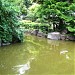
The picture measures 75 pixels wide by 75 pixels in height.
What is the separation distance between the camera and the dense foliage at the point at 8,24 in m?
11.3

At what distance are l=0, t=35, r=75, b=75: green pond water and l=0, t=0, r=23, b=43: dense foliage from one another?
481mm

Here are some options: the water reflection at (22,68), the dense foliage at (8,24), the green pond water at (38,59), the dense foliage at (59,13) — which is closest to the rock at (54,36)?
the dense foliage at (59,13)

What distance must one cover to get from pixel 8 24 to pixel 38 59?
11.4ft

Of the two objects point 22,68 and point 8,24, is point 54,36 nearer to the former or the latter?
point 8,24

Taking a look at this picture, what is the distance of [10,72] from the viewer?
7164mm

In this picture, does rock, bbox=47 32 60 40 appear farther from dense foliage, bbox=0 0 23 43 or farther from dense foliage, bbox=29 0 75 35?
dense foliage, bbox=0 0 23 43

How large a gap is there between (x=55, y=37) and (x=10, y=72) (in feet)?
23.4

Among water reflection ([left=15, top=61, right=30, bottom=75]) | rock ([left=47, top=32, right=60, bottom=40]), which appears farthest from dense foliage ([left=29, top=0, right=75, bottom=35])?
water reflection ([left=15, top=61, right=30, bottom=75])

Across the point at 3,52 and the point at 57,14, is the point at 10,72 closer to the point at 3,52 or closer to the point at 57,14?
the point at 3,52

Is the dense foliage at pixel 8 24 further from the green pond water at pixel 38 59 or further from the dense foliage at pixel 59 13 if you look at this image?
the dense foliage at pixel 59 13

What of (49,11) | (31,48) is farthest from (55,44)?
(49,11)

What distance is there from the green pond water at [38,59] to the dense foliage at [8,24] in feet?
1.58

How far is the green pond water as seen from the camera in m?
7.41

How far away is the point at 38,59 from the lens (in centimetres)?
897
